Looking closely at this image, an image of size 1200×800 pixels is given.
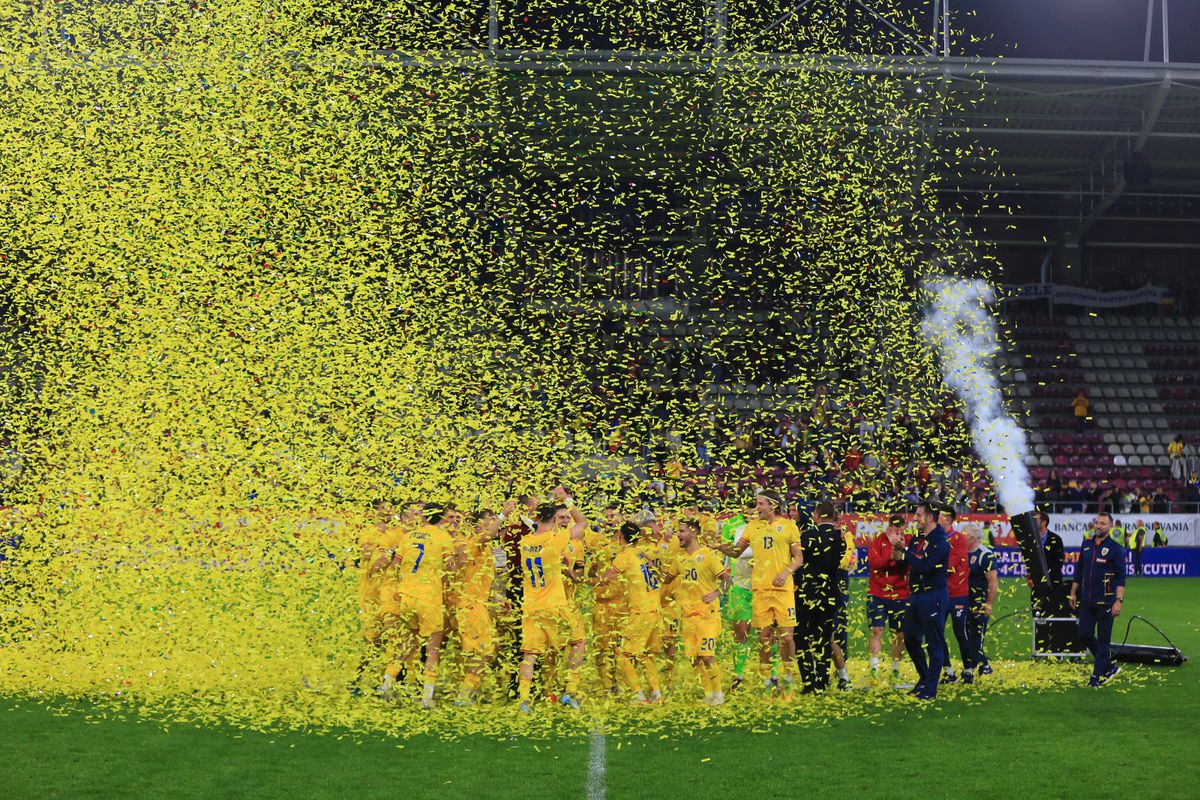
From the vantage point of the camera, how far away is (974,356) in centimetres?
3700

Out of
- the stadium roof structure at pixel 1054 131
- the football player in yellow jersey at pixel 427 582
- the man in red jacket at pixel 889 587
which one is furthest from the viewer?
the stadium roof structure at pixel 1054 131

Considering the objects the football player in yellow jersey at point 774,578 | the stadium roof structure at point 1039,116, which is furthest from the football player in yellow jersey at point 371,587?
the stadium roof structure at point 1039,116

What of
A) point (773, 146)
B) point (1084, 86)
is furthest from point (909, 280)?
point (773, 146)

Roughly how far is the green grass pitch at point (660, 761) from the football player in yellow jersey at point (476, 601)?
1306 mm

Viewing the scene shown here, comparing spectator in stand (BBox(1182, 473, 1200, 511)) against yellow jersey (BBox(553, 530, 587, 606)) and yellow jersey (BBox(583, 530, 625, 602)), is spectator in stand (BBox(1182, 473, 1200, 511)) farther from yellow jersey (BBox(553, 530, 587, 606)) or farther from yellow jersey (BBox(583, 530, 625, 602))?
yellow jersey (BBox(553, 530, 587, 606))

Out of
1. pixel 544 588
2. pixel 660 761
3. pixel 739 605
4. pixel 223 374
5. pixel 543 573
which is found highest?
pixel 223 374

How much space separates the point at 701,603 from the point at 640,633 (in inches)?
22.2

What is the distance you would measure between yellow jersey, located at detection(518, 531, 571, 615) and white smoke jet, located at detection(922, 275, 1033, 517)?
68.2 ft

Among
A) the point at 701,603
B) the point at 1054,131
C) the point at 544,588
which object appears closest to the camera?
the point at 544,588

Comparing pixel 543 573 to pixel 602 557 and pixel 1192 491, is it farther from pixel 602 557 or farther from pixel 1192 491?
pixel 1192 491

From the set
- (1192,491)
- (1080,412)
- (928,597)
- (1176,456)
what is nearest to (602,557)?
(928,597)

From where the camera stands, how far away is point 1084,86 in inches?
1038

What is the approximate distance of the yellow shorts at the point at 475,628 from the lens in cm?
1101

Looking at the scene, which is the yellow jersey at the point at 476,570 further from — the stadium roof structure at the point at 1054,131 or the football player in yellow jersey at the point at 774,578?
the stadium roof structure at the point at 1054,131
